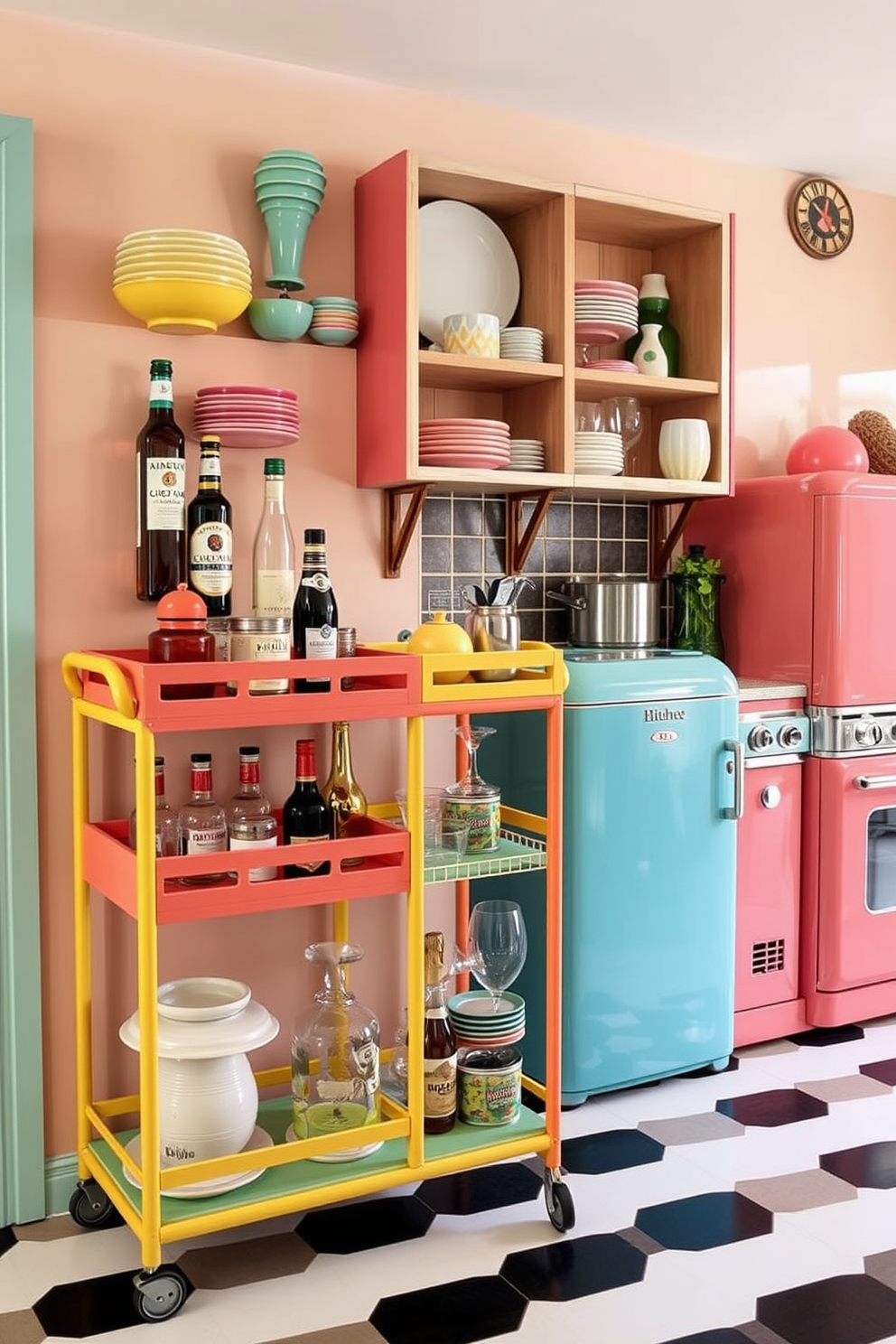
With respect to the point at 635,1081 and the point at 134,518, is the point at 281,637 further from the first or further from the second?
the point at 635,1081

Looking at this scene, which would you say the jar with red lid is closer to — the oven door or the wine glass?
the wine glass

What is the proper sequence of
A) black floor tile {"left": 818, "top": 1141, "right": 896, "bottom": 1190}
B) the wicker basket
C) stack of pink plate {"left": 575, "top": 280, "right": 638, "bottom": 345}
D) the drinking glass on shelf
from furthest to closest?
the wicker basket → the drinking glass on shelf → stack of pink plate {"left": 575, "top": 280, "right": 638, "bottom": 345} → black floor tile {"left": 818, "top": 1141, "right": 896, "bottom": 1190}

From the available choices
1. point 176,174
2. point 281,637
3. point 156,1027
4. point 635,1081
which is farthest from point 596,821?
point 176,174

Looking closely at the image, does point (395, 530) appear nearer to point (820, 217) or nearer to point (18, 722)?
point (18, 722)

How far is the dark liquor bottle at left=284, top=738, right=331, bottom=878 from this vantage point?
2305mm

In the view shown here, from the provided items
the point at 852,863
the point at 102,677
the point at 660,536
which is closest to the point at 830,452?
the point at 660,536

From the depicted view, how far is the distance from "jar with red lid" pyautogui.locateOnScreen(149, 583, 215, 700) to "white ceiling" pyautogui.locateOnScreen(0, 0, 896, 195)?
46.2 inches

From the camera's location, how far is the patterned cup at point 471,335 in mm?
2719

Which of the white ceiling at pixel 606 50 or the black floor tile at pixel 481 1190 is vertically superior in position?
the white ceiling at pixel 606 50

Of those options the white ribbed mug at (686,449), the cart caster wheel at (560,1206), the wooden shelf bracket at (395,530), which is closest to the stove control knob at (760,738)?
the white ribbed mug at (686,449)

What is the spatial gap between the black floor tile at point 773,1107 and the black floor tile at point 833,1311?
0.63 m

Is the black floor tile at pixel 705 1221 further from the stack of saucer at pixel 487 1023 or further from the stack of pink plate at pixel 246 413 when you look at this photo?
the stack of pink plate at pixel 246 413

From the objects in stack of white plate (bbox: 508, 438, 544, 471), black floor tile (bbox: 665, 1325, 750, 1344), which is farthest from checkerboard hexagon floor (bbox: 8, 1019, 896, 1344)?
stack of white plate (bbox: 508, 438, 544, 471)

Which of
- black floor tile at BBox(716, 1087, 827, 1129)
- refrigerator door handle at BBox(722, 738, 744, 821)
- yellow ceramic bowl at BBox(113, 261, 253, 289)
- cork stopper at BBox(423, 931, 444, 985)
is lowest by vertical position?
black floor tile at BBox(716, 1087, 827, 1129)
